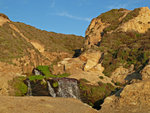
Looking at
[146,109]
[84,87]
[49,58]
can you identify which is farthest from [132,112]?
[49,58]

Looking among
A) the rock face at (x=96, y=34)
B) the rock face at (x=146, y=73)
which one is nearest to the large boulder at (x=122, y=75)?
the rock face at (x=146, y=73)

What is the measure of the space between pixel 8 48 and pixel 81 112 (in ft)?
86.0

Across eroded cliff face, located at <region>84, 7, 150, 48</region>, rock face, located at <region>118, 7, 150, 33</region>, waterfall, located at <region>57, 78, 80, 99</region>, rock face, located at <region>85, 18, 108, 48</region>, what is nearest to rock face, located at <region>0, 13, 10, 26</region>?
rock face, located at <region>85, 18, 108, 48</region>

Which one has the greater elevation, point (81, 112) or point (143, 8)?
point (143, 8)

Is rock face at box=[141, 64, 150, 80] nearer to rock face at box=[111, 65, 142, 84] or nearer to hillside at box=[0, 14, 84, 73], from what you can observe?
rock face at box=[111, 65, 142, 84]

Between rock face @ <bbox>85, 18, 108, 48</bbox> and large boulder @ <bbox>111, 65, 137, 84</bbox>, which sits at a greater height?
rock face @ <bbox>85, 18, 108, 48</bbox>

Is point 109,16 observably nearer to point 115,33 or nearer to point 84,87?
point 115,33

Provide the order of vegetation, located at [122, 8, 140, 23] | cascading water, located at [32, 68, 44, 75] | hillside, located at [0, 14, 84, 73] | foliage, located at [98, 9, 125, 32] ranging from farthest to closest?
foliage, located at [98, 9, 125, 32], vegetation, located at [122, 8, 140, 23], cascading water, located at [32, 68, 44, 75], hillside, located at [0, 14, 84, 73]

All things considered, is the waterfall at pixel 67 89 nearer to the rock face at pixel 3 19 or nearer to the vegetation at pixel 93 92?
the vegetation at pixel 93 92

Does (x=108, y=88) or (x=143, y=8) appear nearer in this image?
(x=108, y=88)

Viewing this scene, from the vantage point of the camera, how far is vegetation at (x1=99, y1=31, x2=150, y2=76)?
90.7ft

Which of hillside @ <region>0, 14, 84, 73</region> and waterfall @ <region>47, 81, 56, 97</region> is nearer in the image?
waterfall @ <region>47, 81, 56, 97</region>

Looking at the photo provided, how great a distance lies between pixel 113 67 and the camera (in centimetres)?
2933

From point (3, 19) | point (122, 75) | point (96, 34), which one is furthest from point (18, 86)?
point (3, 19)
